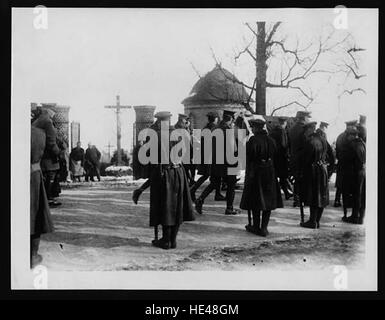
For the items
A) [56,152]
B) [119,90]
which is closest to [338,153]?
[119,90]

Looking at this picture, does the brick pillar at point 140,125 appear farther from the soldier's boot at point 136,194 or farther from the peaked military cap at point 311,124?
the peaked military cap at point 311,124

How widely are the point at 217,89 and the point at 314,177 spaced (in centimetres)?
143

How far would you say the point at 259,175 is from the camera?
→ 7.79m

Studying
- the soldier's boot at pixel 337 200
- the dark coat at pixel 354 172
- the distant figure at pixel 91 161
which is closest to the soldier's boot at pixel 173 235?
the distant figure at pixel 91 161

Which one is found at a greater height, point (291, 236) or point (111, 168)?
point (111, 168)

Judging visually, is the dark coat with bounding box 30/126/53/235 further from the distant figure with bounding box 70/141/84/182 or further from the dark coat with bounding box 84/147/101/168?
the dark coat with bounding box 84/147/101/168

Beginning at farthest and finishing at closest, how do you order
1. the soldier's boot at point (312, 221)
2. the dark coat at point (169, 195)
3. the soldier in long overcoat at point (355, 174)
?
the soldier's boot at point (312, 221), the soldier in long overcoat at point (355, 174), the dark coat at point (169, 195)

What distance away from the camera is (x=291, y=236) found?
7844 millimetres

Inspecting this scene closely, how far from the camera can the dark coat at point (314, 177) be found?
25.9 feet

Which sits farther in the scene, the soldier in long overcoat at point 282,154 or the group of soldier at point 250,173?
the soldier in long overcoat at point 282,154

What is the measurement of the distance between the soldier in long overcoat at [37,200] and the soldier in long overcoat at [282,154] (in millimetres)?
2490

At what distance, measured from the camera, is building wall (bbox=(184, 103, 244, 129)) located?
25.7ft
